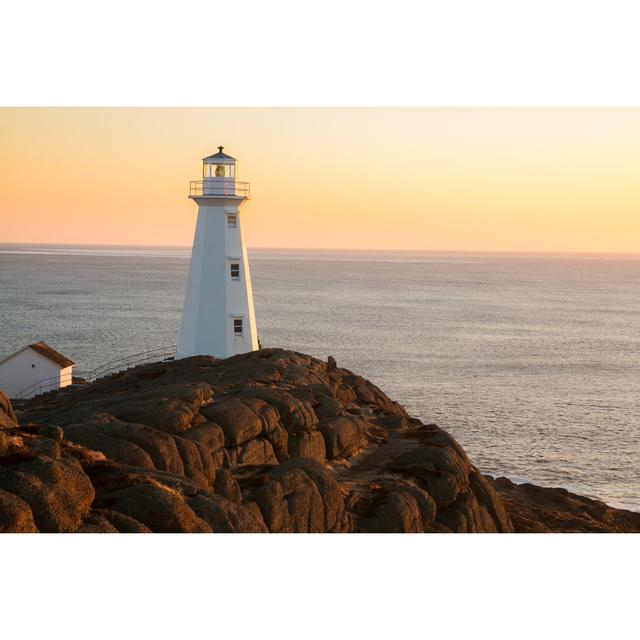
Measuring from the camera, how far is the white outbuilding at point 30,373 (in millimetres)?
36969

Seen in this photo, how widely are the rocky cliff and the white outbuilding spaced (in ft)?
25.6

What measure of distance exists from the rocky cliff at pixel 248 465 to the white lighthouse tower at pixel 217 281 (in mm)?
3156

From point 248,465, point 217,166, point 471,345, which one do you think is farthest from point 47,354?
point 471,345

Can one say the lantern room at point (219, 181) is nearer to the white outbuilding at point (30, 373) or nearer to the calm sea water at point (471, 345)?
the white outbuilding at point (30, 373)

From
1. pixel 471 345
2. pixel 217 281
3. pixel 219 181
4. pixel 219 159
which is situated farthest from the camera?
pixel 471 345

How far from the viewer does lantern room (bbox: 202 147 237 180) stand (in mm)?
33250

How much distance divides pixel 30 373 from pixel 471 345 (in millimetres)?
46178

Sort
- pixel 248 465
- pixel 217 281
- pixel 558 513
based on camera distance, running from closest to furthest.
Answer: pixel 248 465
pixel 558 513
pixel 217 281

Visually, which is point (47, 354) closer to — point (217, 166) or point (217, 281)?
point (217, 281)

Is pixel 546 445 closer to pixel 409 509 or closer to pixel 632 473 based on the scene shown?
pixel 632 473

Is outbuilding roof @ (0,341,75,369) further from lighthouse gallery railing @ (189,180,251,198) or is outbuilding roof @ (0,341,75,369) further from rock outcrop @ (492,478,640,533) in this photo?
rock outcrop @ (492,478,640,533)

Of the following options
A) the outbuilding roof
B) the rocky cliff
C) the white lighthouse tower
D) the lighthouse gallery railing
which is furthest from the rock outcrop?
the outbuilding roof

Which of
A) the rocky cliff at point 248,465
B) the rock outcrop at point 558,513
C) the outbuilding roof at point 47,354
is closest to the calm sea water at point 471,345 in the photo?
the rock outcrop at point 558,513

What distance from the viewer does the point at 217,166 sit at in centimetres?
3341
